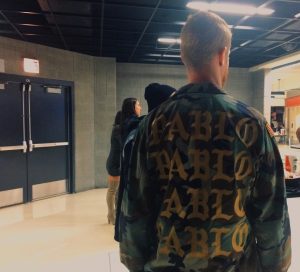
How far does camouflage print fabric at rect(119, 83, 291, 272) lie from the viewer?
836 mm

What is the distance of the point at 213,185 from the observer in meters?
0.84

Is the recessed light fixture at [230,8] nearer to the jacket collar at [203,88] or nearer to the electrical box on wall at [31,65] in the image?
the electrical box on wall at [31,65]

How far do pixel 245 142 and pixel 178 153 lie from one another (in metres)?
0.18

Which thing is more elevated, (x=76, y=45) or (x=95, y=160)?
(x=76, y=45)

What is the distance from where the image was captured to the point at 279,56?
699 cm

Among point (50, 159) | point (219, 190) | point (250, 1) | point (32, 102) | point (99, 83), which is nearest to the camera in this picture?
point (219, 190)

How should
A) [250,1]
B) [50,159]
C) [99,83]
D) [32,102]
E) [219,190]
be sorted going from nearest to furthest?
[219,190]
[250,1]
[32,102]
[50,159]
[99,83]

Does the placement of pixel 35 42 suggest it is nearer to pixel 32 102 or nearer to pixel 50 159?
pixel 32 102

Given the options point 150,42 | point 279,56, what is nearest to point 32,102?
point 150,42

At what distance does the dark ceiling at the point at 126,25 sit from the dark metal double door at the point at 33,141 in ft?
2.98

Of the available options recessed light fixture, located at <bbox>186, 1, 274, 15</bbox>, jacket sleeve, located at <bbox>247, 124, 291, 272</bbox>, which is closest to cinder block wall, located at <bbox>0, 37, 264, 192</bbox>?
recessed light fixture, located at <bbox>186, 1, 274, 15</bbox>

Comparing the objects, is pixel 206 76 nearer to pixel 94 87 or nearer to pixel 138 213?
pixel 138 213

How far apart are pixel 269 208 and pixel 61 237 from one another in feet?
11.3

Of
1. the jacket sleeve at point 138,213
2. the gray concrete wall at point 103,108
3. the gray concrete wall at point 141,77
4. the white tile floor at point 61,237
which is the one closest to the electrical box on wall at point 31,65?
the gray concrete wall at point 103,108
